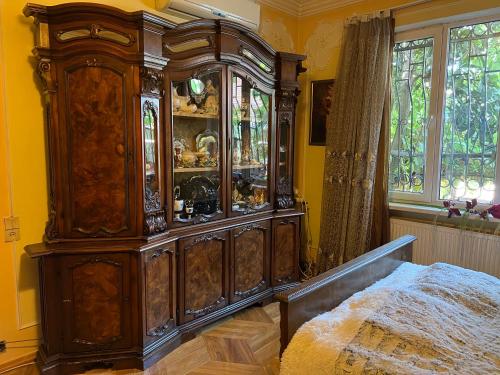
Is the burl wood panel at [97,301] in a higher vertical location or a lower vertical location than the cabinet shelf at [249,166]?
lower

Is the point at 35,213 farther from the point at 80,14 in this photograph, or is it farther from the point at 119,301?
the point at 80,14

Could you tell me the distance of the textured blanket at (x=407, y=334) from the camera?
1.37 metres

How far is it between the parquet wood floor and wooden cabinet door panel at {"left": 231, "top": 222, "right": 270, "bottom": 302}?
0.74 ft

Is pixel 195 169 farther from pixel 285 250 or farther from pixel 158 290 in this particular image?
pixel 285 250

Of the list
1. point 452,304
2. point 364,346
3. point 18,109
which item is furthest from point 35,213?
point 452,304

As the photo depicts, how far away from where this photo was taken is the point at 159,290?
2365 mm

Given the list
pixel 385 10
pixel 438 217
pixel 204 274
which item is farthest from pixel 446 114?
pixel 204 274

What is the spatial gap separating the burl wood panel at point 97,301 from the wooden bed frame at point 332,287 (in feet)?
3.56

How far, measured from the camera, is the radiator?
2770 millimetres

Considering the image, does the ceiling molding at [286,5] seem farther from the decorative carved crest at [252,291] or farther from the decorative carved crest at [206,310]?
the decorative carved crest at [206,310]

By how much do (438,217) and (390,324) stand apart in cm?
176

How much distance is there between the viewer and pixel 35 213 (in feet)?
7.59

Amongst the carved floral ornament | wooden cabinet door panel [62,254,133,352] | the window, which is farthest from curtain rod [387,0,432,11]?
wooden cabinet door panel [62,254,133,352]

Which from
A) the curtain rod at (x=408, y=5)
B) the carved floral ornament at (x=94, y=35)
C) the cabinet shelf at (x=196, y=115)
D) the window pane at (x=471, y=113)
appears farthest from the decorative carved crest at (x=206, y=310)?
the curtain rod at (x=408, y=5)
